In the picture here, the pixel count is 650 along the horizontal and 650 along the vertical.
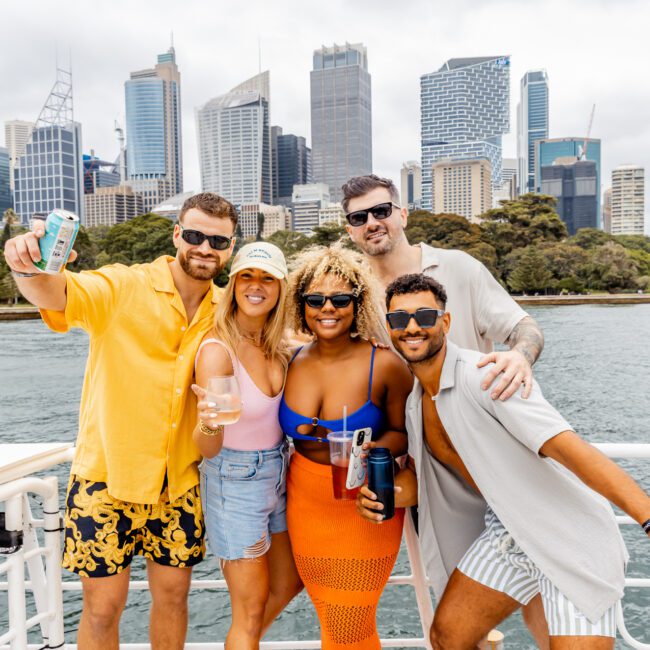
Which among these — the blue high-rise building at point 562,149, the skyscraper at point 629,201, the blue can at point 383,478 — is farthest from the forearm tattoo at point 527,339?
the blue high-rise building at point 562,149

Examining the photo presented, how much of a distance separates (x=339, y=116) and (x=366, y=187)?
172129 millimetres

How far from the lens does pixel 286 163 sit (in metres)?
152

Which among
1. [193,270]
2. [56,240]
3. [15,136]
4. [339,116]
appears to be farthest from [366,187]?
[15,136]

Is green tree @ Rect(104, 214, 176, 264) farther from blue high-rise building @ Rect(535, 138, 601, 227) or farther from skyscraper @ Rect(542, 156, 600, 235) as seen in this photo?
blue high-rise building @ Rect(535, 138, 601, 227)

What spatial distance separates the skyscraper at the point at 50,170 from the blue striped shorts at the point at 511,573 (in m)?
117

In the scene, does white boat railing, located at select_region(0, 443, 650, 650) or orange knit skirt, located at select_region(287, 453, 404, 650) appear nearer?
white boat railing, located at select_region(0, 443, 650, 650)

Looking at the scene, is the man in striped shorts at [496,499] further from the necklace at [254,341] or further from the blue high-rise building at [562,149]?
the blue high-rise building at [562,149]

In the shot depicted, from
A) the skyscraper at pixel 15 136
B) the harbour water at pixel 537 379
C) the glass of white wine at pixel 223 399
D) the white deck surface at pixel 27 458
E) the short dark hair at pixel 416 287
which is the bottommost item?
the harbour water at pixel 537 379

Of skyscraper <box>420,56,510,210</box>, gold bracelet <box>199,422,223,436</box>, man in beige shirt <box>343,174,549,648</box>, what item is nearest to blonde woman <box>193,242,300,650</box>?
gold bracelet <box>199,422,223,436</box>

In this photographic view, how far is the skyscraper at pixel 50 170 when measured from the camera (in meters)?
112

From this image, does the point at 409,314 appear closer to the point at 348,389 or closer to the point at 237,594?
the point at 348,389

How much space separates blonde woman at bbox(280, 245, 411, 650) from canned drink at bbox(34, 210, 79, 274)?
0.73 metres

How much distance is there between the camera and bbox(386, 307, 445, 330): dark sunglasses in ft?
6.12

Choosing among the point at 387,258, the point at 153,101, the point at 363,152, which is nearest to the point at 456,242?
the point at 387,258
